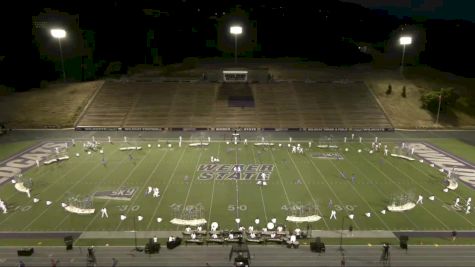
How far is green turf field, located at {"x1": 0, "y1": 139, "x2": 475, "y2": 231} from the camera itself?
24.4m

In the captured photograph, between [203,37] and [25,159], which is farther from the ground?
[203,37]

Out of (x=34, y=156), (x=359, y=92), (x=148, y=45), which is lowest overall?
(x=34, y=156)

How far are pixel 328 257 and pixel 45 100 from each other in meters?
55.7

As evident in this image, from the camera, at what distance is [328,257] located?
20.0 metres

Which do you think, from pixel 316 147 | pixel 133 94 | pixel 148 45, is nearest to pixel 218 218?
pixel 316 147

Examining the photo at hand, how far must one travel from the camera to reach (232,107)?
58.7 meters

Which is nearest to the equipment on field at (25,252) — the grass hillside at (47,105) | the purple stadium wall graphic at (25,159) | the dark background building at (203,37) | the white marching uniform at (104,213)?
the white marching uniform at (104,213)

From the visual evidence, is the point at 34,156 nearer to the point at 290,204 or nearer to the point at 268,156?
the point at 268,156

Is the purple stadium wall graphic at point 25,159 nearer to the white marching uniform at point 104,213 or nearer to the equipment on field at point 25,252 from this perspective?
the white marching uniform at point 104,213

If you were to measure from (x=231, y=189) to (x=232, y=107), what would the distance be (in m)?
30.1

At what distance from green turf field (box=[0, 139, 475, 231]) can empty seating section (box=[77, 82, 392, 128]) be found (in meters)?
12.9

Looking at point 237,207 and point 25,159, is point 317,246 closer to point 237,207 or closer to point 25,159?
point 237,207

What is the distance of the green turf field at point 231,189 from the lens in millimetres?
24375

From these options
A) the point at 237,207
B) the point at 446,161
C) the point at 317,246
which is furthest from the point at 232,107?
the point at 317,246
